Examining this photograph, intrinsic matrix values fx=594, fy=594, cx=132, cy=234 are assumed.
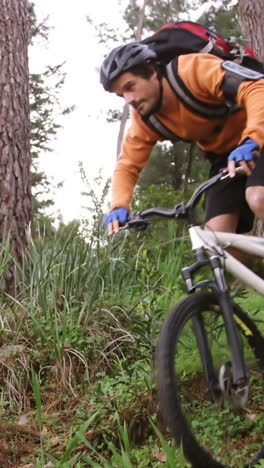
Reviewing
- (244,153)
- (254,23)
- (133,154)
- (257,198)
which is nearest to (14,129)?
(133,154)

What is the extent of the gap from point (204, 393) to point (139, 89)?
1.49 m

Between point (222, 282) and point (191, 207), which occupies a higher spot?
point (191, 207)

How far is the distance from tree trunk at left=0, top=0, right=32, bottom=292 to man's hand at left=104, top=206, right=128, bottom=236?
179 centimetres

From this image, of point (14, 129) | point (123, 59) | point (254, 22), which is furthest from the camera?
point (254, 22)

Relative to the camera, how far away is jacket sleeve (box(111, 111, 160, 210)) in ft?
10.5

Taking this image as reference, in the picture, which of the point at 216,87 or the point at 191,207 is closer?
the point at 191,207

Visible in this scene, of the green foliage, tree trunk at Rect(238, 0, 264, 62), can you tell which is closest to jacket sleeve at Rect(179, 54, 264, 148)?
tree trunk at Rect(238, 0, 264, 62)

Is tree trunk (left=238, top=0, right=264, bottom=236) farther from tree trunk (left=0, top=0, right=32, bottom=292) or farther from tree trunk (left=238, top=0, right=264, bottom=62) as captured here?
tree trunk (left=0, top=0, right=32, bottom=292)

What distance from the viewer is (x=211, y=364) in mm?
2270

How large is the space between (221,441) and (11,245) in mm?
2728

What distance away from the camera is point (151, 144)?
332 cm

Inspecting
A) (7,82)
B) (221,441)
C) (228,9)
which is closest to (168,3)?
(228,9)

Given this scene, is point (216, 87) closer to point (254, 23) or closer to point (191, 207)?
point (191, 207)

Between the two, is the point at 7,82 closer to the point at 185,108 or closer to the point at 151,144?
the point at 151,144
